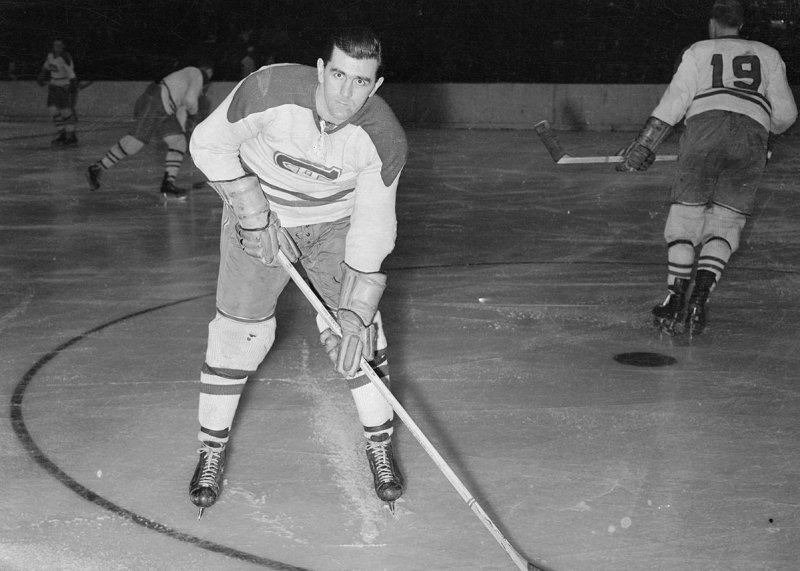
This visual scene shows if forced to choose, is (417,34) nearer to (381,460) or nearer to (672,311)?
(672,311)

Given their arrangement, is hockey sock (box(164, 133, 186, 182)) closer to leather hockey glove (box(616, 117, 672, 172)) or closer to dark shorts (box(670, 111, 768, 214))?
leather hockey glove (box(616, 117, 672, 172))

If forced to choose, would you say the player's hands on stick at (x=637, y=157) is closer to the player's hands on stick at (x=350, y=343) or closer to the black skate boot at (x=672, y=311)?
the black skate boot at (x=672, y=311)

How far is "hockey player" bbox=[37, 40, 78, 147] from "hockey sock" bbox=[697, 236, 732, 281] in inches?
439

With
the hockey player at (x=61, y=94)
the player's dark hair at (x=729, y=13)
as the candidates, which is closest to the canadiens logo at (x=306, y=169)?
the player's dark hair at (x=729, y=13)

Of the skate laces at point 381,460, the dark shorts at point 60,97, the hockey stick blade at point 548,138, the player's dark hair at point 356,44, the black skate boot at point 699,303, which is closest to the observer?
the player's dark hair at point 356,44

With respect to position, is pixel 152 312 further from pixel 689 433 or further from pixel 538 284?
pixel 689 433

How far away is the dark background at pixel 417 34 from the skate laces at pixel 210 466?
17.5 m

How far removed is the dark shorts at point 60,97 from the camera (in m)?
15.0

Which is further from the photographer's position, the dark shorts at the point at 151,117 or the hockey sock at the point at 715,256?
the dark shorts at the point at 151,117

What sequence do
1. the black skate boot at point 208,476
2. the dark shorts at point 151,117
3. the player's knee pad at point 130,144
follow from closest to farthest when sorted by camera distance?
the black skate boot at point 208,476, the dark shorts at point 151,117, the player's knee pad at point 130,144

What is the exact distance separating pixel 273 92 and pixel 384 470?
1.13m

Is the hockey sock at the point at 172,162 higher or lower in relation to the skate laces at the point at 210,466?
lower

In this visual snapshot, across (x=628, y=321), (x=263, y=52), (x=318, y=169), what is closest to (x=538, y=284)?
(x=628, y=321)

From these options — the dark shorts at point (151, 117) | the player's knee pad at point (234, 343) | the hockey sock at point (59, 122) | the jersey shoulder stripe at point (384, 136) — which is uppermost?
the jersey shoulder stripe at point (384, 136)
